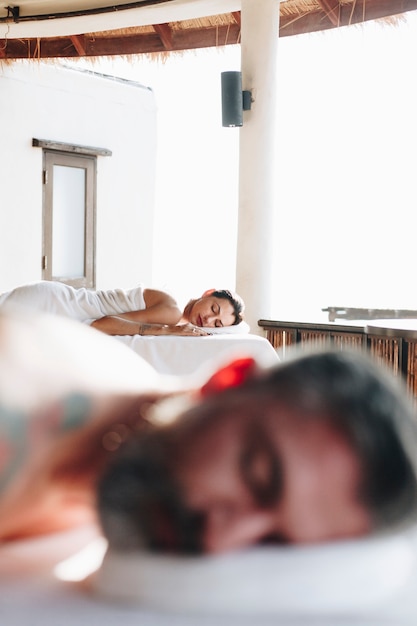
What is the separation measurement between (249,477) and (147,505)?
6cm

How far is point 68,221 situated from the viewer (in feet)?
23.1

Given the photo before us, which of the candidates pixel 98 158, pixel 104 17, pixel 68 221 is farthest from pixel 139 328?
pixel 98 158

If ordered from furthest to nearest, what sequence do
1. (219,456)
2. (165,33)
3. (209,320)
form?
(165,33), (209,320), (219,456)

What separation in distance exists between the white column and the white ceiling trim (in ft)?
1.01

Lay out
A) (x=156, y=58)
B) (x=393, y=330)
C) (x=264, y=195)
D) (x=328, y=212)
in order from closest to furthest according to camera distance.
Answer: (x=393, y=330) < (x=264, y=195) < (x=156, y=58) < (x=328, y=212)

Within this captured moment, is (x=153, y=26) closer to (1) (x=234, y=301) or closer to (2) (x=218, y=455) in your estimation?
(1) (x=234, y=301)

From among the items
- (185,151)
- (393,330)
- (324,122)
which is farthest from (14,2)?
(324,122)

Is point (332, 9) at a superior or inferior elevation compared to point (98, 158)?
superior

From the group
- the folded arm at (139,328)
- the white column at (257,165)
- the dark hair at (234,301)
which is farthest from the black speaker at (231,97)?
the folded arm at (139,328)

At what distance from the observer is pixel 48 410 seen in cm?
49

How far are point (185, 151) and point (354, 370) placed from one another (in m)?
14.1

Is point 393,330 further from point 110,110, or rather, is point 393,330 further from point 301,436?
point 110,110

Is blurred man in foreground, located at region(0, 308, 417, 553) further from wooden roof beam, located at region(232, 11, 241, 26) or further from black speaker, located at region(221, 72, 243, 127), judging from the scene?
wooden roof beam, located at region(232, 11, 241, 26)

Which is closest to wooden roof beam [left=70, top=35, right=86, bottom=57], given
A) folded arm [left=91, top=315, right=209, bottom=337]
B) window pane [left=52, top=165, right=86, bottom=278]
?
window pane [left=52, top=165, right=86, bottom=278]
